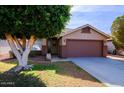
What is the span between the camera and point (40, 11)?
10844mm

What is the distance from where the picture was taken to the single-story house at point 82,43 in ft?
74.2

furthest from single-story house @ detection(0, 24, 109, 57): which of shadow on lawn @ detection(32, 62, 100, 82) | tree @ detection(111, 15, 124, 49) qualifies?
shadow on lawn @ detection(32, 62, 100, 82)

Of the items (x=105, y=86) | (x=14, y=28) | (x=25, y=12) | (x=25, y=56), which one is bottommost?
(x=105, y=86)

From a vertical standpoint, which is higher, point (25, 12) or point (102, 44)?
point (25, 12)

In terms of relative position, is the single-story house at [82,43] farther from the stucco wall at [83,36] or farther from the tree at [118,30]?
the tree at [118,30]

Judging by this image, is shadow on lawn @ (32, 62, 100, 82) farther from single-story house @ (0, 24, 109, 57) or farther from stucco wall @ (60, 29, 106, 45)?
stucco wall @ (60, 29, 106, 45)

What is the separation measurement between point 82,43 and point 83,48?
0.53 meters

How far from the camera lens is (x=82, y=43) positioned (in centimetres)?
2317

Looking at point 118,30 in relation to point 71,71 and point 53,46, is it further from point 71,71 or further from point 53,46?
point 71,71

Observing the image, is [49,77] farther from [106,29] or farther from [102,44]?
[106,29]

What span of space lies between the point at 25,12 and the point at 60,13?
197 cm

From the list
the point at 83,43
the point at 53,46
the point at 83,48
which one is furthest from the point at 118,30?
the point at 53,46
